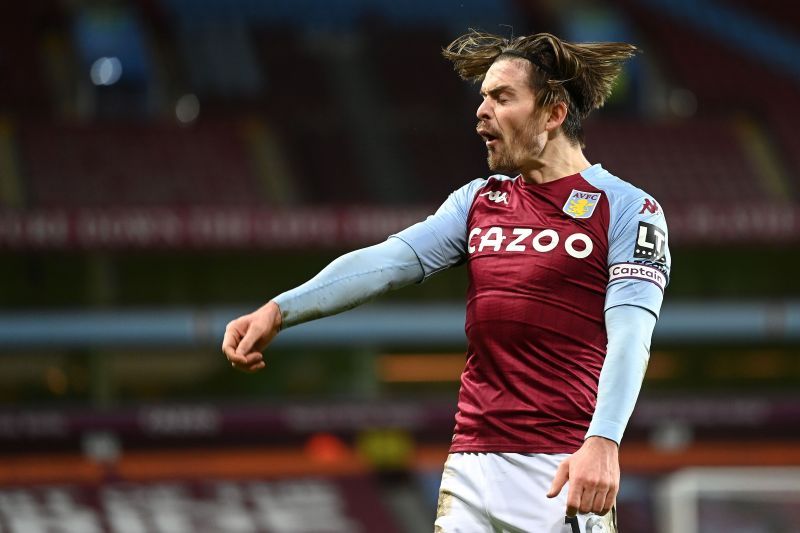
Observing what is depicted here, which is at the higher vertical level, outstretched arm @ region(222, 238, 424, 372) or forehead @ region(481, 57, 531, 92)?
forehead @ region(481, 57, 531, 92)

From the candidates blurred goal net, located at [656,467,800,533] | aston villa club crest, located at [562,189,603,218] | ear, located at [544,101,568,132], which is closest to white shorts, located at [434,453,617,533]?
aston villa club crest, located at [562,189,603,218]

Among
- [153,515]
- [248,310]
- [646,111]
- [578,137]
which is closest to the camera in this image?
[578,137]

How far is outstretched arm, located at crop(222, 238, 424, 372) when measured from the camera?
3295 mm

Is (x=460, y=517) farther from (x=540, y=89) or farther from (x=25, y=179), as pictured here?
(x=25, y=179)

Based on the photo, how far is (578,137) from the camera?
146 inches

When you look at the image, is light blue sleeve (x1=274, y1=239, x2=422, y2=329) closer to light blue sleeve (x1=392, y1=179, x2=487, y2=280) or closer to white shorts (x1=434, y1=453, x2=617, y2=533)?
light blue sleeve (x1=392, y1=179, x2=487, y2=280)

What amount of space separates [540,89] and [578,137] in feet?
0.72

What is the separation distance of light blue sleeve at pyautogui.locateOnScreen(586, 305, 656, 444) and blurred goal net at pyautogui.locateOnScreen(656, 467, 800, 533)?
22.5 ft

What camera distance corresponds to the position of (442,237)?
3.70 m

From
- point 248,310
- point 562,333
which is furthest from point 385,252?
point 248,310

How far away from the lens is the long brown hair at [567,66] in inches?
140

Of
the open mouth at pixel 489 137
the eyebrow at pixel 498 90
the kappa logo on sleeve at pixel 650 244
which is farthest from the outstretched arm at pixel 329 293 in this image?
the kappa logo on sleeve at pixel 650 244

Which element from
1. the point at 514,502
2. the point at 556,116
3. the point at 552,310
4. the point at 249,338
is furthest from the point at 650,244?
the point at 249,338

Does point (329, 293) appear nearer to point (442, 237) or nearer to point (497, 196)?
point (442, 237)
